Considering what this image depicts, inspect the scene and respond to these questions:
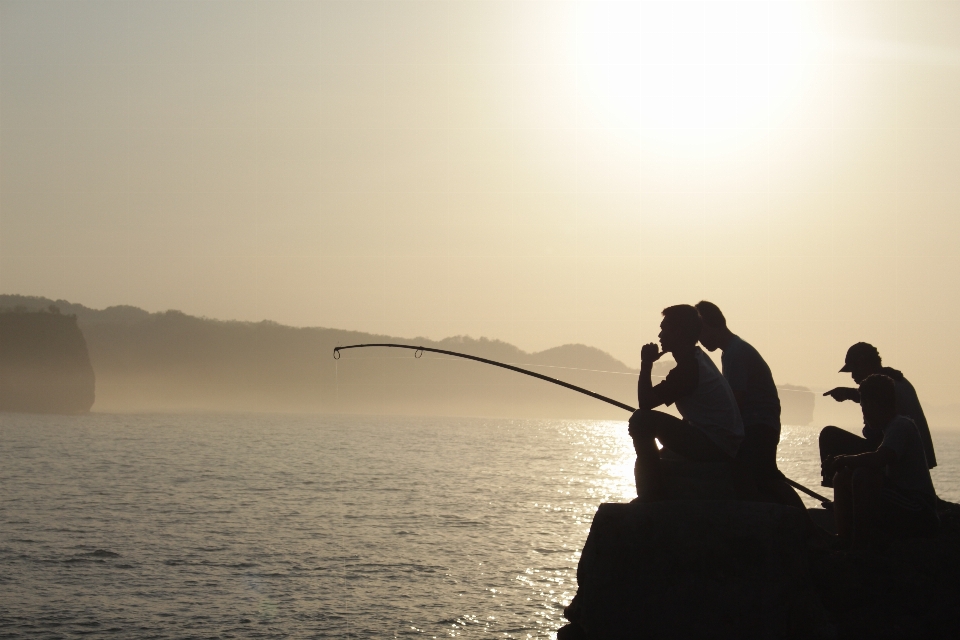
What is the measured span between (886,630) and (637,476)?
6.02 feet

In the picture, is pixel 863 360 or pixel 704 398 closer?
pixel 704 398

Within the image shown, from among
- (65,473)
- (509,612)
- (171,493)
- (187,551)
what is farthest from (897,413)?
(65,473)

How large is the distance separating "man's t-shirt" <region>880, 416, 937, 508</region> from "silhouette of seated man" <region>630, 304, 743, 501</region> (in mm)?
1010

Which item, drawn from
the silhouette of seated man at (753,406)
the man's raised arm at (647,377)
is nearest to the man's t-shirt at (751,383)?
the silhouette of seated man at (753,406)

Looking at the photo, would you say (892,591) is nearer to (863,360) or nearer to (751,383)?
(751,383)

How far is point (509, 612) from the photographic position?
46.6 feet

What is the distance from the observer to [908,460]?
5855 mm

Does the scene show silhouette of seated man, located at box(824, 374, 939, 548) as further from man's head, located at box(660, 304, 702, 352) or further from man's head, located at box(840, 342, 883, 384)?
man's head, located at box(660, 304, 702, 352)

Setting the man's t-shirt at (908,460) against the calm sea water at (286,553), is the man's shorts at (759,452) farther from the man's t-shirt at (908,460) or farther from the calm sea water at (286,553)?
the calm sea water at (286,553)

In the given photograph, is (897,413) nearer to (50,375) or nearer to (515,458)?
(515,458)

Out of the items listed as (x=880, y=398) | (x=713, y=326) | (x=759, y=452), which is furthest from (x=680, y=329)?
(x=880, y=398)

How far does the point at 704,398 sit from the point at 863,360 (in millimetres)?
1888

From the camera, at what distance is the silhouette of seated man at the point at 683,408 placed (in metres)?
5.82

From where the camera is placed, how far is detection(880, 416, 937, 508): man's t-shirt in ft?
19.1
